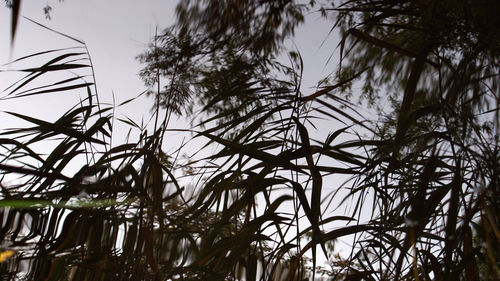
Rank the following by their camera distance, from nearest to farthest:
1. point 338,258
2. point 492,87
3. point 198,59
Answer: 1. point 492,87
2. point 198,59
3. point 338,258

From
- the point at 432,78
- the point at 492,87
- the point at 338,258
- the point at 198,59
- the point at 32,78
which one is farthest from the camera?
the point at 338,258

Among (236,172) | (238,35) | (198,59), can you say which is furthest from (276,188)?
(198,59)

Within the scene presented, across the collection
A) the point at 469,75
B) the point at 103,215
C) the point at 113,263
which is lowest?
the point at 113,263

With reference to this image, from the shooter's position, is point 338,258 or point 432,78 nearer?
point 432,78

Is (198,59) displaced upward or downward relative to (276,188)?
upward

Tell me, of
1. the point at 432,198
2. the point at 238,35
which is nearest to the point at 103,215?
the point at 432,198

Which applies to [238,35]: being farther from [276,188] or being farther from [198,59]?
[276,188]

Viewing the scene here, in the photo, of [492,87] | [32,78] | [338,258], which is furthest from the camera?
[338,258]

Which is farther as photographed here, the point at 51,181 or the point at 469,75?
the point at 51,181

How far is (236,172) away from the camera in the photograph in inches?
39.7

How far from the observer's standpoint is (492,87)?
0.91 metres

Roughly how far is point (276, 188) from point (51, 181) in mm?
543

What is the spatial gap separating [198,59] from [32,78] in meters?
1.08

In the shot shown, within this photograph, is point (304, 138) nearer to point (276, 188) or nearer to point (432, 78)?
point (276, 188)
